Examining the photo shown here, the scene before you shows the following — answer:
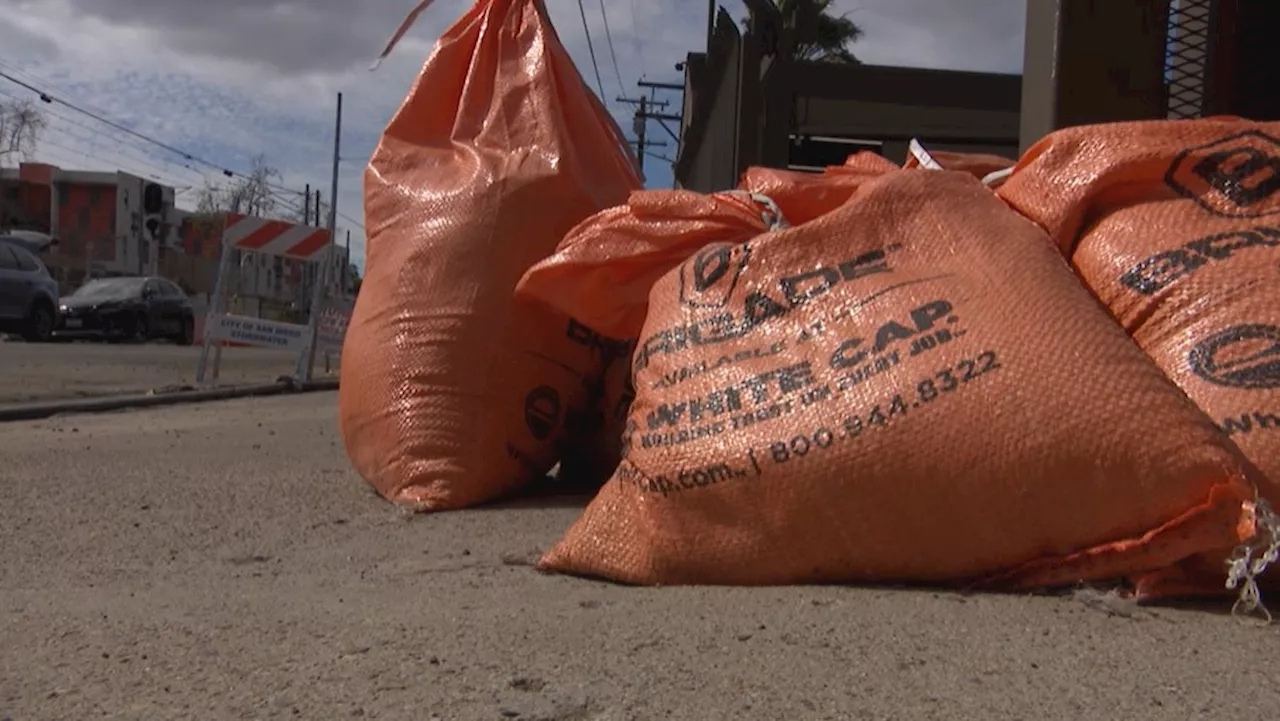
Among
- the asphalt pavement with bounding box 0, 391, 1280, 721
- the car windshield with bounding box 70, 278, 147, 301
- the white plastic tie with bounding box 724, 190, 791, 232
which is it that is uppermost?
the white plastic tie with bounding box 724, 190, 791, 232

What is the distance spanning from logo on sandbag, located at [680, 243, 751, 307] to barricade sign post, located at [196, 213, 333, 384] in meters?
6.92

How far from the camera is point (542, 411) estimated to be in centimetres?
356

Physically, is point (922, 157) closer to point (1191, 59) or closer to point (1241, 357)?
point (1241, 357)

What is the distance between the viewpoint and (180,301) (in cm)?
2002

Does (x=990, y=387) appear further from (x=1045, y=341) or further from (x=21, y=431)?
(x=21, y=431)

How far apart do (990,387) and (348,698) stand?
121cm

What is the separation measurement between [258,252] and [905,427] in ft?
25.5

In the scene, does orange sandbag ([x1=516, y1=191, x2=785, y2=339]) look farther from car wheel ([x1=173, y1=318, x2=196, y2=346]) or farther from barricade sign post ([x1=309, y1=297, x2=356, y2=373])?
car wheel ([x1=173, y1=318, x2=196, y2=346])

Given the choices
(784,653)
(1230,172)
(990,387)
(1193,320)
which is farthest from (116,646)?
(1230,172)

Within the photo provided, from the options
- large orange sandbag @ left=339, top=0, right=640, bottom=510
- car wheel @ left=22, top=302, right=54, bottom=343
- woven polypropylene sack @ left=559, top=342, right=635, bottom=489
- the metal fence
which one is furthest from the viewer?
car wheel @ left=22, top=302, right=54, bottom=343

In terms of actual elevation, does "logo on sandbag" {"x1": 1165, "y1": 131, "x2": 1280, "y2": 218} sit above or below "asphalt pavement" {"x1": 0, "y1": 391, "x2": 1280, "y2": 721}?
above

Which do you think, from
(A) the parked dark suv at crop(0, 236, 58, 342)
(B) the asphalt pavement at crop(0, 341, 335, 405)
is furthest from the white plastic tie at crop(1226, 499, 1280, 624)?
(A) the parked dark suv at crop(0, 236, 58, 342)

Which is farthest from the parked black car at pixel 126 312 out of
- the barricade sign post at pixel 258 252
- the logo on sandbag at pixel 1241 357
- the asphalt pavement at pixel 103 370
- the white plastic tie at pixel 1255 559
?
the white plastic tie at pixel 1255 559

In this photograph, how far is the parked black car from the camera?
1831cm
